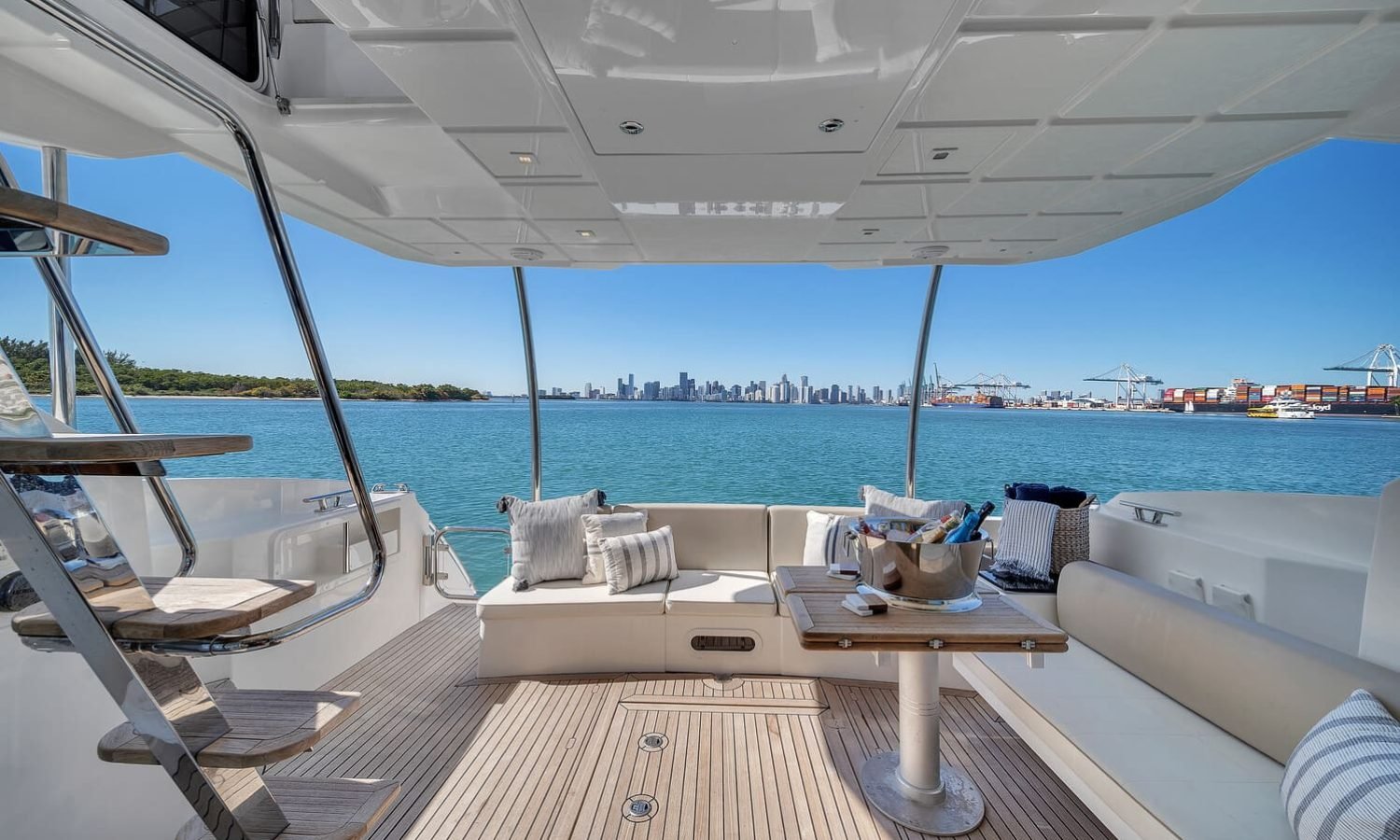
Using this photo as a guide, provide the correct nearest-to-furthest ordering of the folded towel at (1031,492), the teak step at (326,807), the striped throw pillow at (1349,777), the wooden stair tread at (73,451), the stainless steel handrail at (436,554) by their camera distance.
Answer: the wooden stair tread at (73,451), the teak step at (326,807), the striped throw pillow at (1349,777), the folded towel at (1031,492), the stainless steel handrail at (436,554)

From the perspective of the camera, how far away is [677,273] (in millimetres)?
24031

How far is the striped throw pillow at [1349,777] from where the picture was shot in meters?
1.05

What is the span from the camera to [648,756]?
2238 millimetres

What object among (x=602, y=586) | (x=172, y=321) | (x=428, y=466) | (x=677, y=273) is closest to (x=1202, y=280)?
(x=677, y=273)

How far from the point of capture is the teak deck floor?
6.17 ft

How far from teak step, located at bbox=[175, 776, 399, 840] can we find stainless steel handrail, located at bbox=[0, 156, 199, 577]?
1.81ft

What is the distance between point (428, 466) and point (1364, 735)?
85.6 ft

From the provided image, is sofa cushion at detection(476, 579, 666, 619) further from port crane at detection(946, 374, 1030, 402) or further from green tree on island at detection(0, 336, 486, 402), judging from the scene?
port crane at detection(946, 374, 1030, 402)

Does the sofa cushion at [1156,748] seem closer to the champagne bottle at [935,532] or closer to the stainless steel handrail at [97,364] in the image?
the champagne bottle at [935,532]

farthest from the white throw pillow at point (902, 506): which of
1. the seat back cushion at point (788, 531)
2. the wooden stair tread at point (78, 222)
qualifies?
the wooden stair tread at point (78, 222)

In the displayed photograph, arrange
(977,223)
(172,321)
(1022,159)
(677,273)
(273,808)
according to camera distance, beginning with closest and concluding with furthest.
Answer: (273,808) → (1022,159) → (977,223) → (172,321) → (677,273)

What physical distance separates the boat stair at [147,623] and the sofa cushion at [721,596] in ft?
6.62

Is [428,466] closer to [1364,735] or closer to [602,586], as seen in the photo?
[602,586]

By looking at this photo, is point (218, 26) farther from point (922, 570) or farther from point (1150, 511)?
point (1150, 511)
